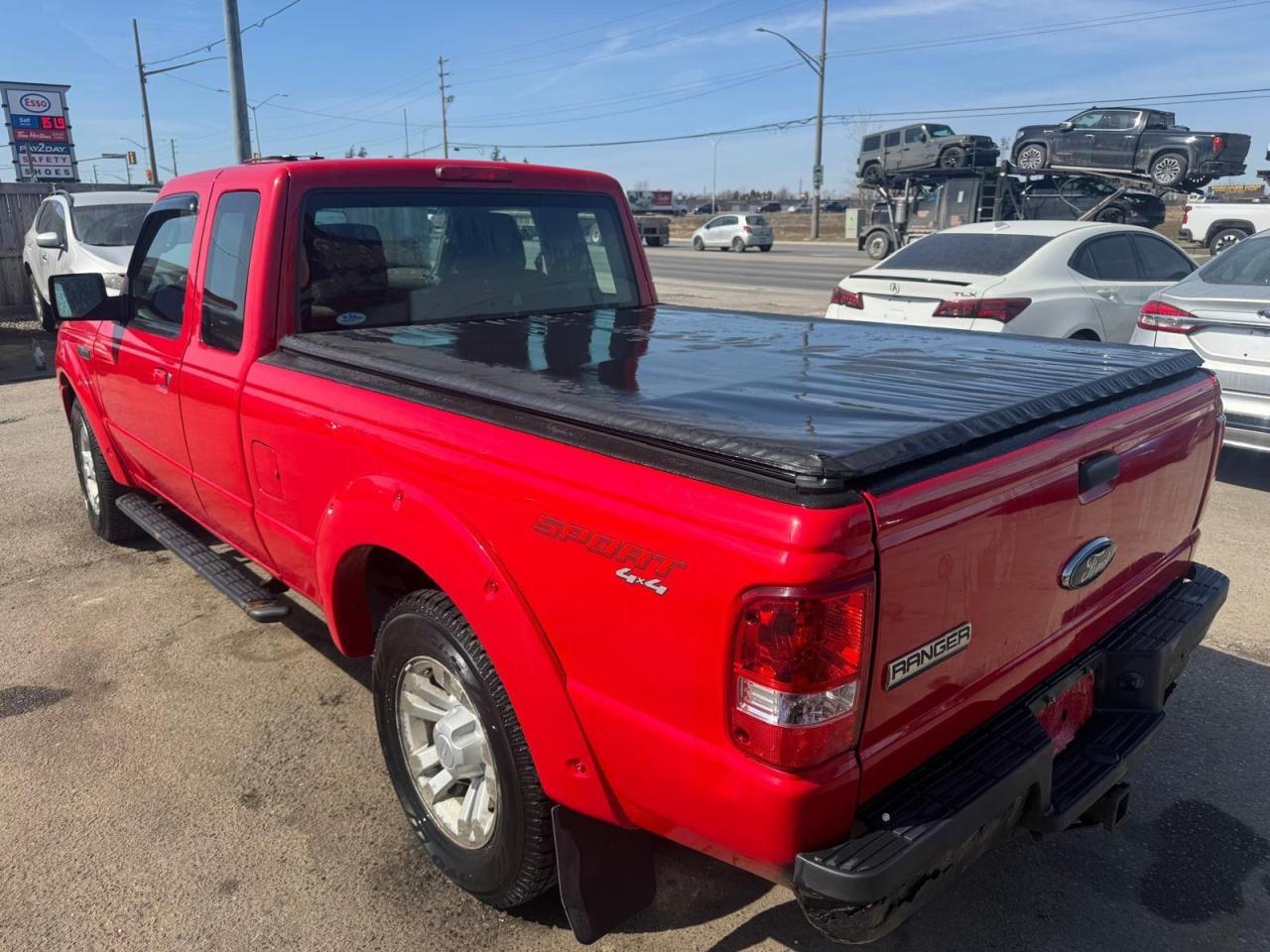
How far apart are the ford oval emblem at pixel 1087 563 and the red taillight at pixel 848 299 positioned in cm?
592

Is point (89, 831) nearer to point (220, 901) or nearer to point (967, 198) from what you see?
point (220, 901)

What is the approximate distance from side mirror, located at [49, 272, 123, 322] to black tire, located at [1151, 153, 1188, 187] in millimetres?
24663

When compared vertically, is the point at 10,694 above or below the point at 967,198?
below

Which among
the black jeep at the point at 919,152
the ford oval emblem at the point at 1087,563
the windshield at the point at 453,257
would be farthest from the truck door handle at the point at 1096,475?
the black jeep at the point at 919,152

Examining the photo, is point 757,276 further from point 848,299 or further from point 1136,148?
point 848,299

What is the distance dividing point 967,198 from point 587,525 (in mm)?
23290

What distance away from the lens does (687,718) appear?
184cm

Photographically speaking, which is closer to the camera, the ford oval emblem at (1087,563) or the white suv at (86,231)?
the ford oval emblem at (1087,563)

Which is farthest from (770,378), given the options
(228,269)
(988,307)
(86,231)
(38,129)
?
(38,129)

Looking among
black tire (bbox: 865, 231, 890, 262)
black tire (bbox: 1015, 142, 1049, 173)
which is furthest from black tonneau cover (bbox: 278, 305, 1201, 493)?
black tire (bbox: 865, 231, 890, 262)

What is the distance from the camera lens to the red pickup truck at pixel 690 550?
176 centimetres

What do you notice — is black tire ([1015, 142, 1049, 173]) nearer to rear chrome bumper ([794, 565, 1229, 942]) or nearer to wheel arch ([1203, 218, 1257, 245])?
wheel arch ([1203, 218, 1257, 245])

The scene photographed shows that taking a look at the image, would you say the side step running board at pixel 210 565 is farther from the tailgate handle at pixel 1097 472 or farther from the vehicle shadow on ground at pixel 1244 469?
the vehicle shadow on ground at pixel 1244 469

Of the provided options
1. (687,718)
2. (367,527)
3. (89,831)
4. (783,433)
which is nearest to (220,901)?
(89,831)
